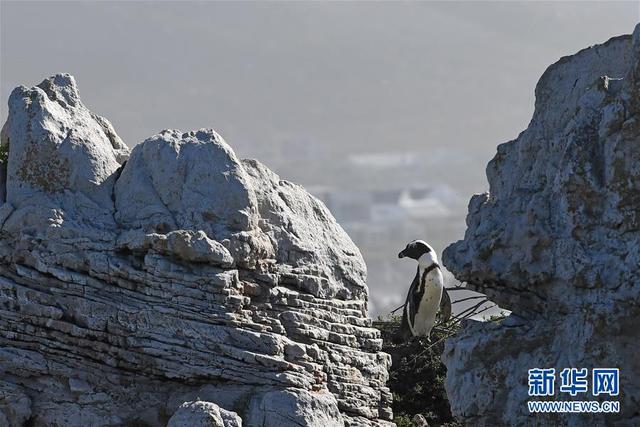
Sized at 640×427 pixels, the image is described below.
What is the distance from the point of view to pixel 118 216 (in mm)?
13500

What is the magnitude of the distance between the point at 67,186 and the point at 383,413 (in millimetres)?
3894

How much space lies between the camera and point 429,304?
18.6m

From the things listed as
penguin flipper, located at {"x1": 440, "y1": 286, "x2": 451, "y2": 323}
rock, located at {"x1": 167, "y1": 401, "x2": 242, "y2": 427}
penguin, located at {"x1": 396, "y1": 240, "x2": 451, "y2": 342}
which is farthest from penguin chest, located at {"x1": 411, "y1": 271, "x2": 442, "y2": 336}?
rock, located at {"x1": 167, "y1": 401, "x2": 242, "y2": 427}

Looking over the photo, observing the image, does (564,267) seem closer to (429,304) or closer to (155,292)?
(155,292)

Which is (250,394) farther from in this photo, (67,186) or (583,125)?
(583,125)

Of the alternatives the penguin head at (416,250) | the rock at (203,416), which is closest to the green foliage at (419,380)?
the penguin head at (416,250)

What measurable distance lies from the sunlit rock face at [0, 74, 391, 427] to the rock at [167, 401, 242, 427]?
0.60 meters

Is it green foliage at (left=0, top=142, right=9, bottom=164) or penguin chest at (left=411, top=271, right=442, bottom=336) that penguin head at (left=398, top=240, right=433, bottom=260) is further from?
green foliage at (left=0, top=142, right=9, bottom=164)

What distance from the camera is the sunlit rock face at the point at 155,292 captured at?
1288 cm

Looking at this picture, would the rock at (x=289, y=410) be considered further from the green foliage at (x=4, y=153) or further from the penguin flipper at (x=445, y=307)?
the penguin flipper at (x=445, y=307)

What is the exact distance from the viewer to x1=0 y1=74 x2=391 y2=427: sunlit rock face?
12.9 meters

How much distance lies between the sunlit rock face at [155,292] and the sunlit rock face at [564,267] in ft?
7.30

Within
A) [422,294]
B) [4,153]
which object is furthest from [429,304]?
[4,153]

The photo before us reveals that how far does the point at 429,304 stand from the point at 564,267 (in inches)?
311
